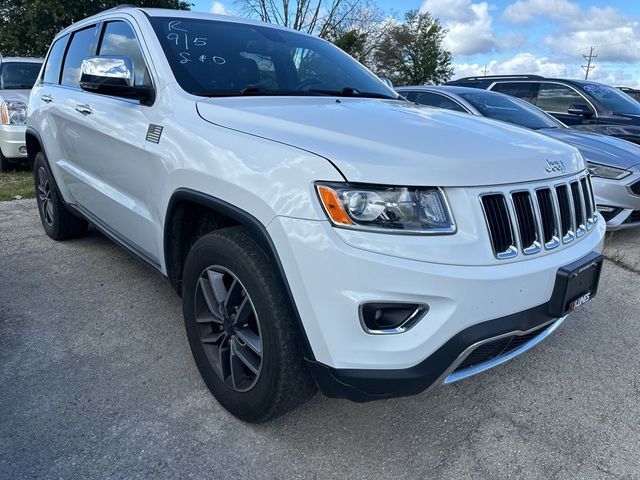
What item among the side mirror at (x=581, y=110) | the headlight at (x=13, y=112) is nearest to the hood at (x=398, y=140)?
the side mirror at (x=581, y=110)

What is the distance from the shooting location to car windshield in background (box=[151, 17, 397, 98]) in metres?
2.63

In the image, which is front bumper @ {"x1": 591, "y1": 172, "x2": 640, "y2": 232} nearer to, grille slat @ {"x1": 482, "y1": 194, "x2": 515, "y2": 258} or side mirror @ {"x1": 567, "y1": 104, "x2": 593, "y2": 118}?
side mirror @ {"x1": 567, "y1": 104, "x2": 593, "y2": 118}

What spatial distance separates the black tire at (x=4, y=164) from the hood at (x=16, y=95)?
1.02 metres

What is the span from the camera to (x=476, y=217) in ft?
5.70

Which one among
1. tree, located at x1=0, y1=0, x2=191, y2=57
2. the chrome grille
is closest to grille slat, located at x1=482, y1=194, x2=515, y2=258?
the chrome grille

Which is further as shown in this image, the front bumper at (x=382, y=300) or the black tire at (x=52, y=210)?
the black tire at (x=52, y=210)

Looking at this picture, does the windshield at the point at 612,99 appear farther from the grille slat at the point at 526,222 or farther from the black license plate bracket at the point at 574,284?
the grille slat at the point at 526,222

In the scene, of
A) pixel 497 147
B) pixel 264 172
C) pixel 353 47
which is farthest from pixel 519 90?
pixel 353 47

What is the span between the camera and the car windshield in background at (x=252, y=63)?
263cm

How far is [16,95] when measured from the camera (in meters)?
7.50

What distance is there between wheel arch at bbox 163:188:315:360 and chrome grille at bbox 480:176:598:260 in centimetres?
81

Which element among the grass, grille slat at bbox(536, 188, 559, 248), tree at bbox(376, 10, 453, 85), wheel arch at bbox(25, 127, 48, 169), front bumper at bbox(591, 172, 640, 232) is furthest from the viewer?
tree at bbox(376, 10, 453, 85)

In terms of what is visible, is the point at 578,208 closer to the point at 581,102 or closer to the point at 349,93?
the point at 349,93

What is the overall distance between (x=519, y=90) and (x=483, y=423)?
24.2ft
